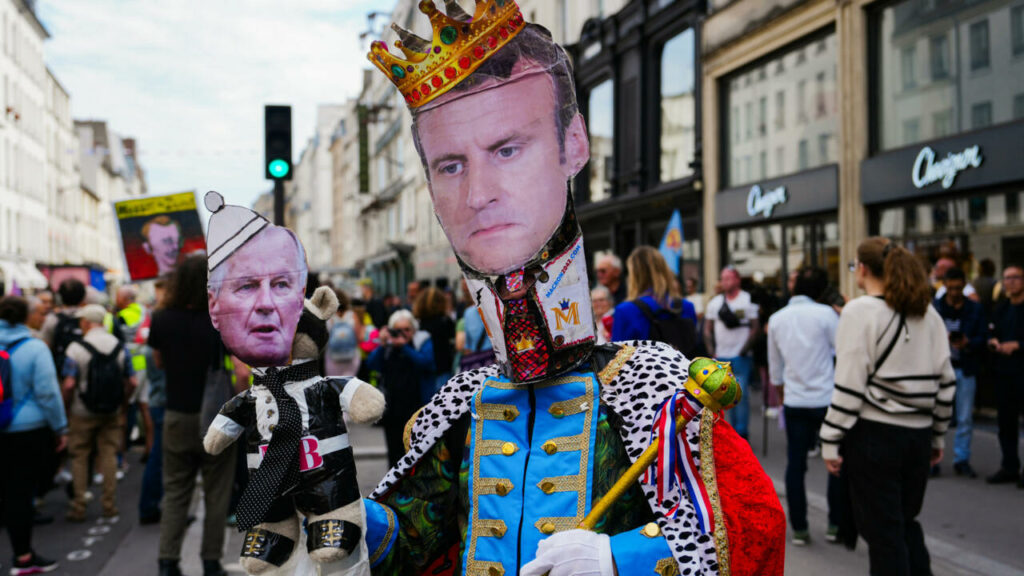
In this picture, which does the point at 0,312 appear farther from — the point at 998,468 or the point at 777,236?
the point at 777,236

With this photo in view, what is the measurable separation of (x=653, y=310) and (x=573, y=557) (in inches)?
169

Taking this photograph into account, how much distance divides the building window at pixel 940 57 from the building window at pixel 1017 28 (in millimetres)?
1023

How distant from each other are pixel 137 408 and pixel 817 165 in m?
10.7

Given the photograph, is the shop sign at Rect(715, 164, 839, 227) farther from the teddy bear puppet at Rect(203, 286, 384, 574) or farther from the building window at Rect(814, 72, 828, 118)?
the teddy bear puppet at Rect(203, 286, 384, 574)

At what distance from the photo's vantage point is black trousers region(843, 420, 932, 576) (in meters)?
4.12

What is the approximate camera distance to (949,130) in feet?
34.5

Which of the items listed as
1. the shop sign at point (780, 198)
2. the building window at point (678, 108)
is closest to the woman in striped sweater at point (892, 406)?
the shop sign at point (780, 198)

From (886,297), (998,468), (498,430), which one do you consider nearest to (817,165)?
(998,468)

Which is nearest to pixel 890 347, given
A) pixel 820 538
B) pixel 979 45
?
pixel 820 538

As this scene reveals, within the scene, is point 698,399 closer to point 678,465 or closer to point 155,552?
point 678,465

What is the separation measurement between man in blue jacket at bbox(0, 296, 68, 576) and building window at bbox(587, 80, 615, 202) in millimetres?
15871

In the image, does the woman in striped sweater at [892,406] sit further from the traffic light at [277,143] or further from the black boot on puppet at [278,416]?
the black boot on puppet at [278,416]

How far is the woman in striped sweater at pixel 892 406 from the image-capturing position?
13.6ft

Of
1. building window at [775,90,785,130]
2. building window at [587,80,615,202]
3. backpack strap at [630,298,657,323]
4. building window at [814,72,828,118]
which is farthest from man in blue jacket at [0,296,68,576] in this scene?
building window at [587,80,615,202]
